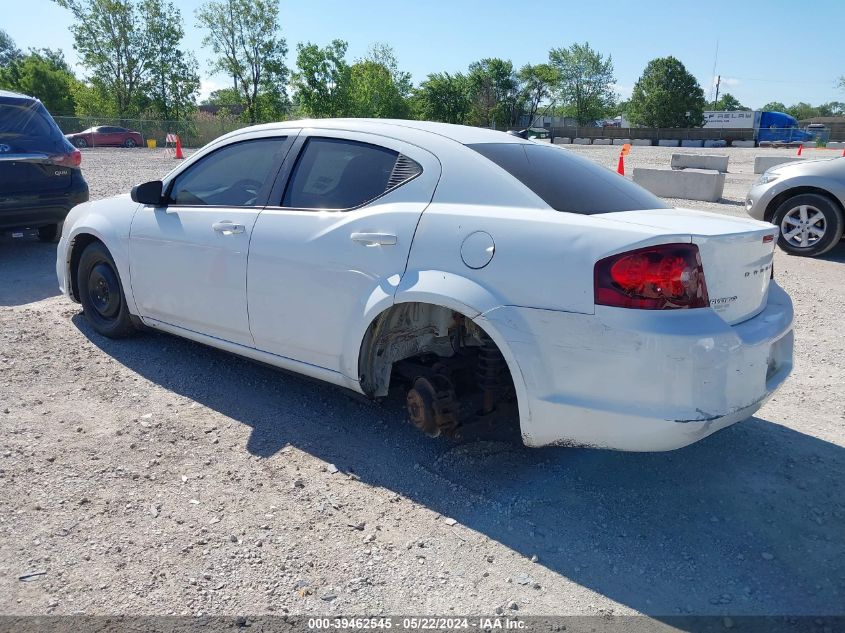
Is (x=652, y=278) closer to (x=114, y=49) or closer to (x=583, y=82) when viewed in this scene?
(x=114, y=49)

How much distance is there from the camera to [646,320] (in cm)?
261

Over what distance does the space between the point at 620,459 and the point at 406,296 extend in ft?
4.75

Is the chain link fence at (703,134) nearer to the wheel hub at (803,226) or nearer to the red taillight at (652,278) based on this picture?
the wheel hub at (803,226)

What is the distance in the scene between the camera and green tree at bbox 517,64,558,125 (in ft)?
294

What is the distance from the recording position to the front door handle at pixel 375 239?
326 centimetres

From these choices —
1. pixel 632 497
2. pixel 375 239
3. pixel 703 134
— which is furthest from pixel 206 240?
pixel 703 134

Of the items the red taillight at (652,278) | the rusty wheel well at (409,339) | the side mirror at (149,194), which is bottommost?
the rusty wheel well at (409,339)

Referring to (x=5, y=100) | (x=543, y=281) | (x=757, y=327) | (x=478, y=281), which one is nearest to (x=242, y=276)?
(x=478, y=281)

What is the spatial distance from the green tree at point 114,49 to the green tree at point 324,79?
14634 millimetres

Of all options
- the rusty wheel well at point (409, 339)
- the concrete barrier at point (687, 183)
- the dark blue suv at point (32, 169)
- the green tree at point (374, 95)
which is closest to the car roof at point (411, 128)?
the rusty wheel well at point (409, 339)

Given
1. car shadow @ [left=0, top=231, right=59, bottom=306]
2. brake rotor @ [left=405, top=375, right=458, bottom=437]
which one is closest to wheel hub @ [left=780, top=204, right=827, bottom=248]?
brake rotor @ [left=405, top=375, right=458, bottom=437]

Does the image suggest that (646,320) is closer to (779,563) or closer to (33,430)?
(779,563)

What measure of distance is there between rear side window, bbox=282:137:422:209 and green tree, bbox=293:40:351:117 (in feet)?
198

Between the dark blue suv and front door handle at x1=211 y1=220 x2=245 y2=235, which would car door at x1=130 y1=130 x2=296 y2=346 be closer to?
front door handle at x1=211 y1=220 x2=245 y2=235
